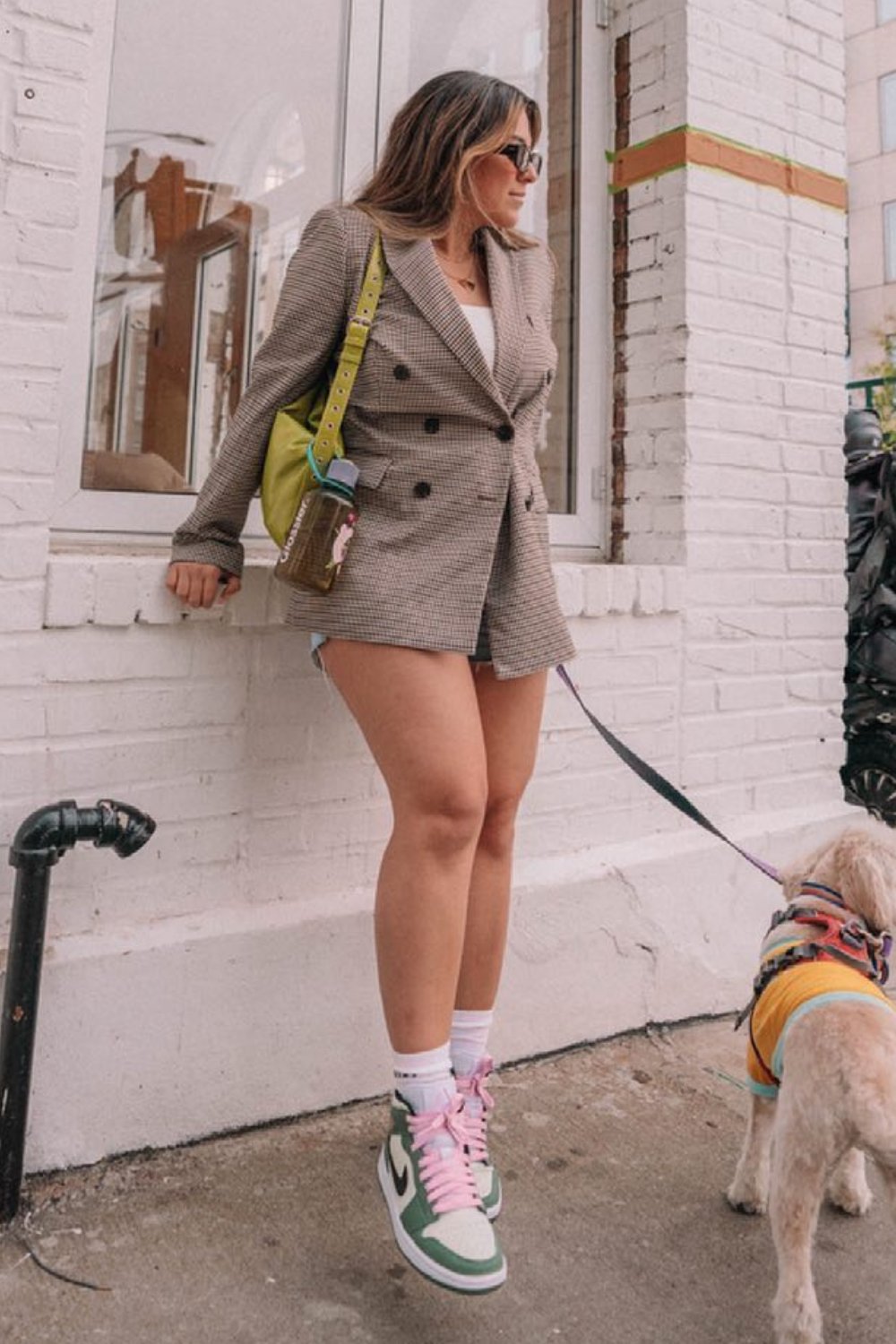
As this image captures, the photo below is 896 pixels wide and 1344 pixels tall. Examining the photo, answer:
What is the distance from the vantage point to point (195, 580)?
2.05 m

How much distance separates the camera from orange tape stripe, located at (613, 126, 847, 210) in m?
3.06

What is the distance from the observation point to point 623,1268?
1.87m

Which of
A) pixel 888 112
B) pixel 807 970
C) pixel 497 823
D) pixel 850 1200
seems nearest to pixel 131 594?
pixel 497 823

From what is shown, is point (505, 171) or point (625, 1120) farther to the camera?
point (625, 1120)

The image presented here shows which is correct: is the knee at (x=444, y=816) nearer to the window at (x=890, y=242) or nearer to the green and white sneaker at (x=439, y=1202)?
the green and white sneaker at (x=439, y=1202)

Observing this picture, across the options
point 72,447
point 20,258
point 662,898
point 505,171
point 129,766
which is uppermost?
point 505,171

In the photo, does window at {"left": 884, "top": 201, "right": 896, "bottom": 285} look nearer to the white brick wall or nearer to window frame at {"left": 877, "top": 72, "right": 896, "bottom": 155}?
window frame at {"left": 877, "top": 72, "right": 896, "bottom": 155}

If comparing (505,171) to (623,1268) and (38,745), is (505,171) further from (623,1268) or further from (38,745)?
(623,1268)

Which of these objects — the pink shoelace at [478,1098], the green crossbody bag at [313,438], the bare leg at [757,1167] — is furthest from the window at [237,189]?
the bare leg at [757,1167]

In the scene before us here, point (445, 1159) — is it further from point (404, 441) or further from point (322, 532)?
point (404, 441)

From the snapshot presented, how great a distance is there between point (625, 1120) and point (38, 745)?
1.56 metres

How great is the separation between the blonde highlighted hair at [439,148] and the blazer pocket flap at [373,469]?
0.43 metres

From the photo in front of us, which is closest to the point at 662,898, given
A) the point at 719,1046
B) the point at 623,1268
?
the point at 719,1046

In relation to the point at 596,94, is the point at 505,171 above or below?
below
